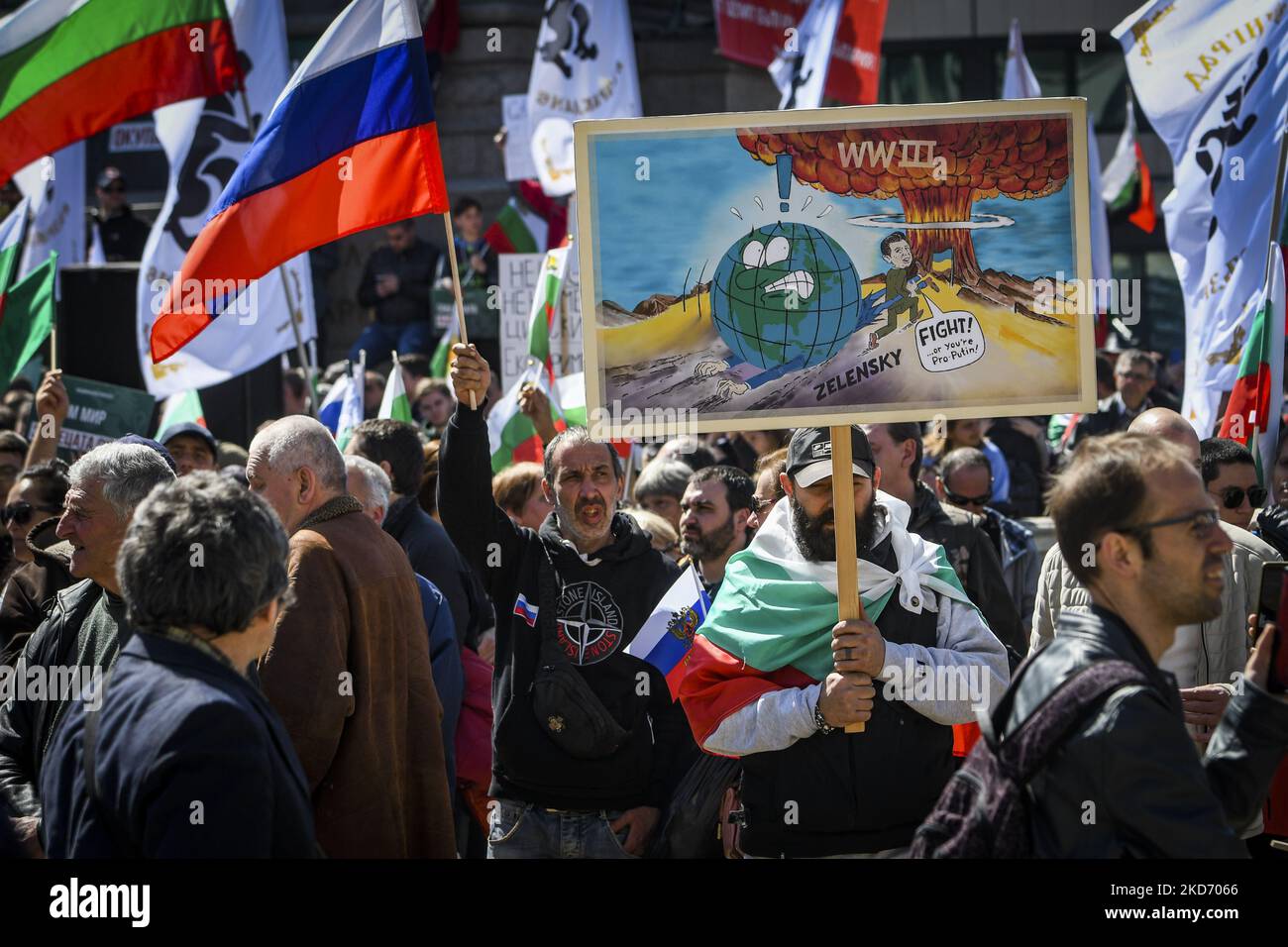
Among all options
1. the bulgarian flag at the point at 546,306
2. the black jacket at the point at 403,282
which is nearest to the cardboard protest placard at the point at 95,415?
the bulgarian flag at the point at 546,306

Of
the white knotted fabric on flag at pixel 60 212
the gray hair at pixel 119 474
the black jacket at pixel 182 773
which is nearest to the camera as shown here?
the black jacket at pixel 182 773

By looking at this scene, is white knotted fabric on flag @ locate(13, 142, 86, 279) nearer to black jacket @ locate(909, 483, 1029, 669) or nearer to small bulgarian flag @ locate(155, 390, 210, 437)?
small bulgarian flag @ locate(155, 390, 210, 437)

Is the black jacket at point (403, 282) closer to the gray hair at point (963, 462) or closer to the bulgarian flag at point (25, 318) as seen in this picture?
the bulgarian flag at point (25, 318)

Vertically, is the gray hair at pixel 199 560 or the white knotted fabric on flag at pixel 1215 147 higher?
the white knotted fabric on flag at pixel 1215 147

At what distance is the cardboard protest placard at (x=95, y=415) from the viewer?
7.91m

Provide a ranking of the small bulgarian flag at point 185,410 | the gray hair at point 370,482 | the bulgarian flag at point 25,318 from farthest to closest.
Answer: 1. the small bulgarian flag at point 185,410
2. the bulgarian flag at point 25,318
3. the gray hair at point 370,482

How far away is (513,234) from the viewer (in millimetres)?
12414

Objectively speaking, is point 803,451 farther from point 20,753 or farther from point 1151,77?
point 1151,77

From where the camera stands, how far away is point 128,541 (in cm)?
306

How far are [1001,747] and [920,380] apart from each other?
1306mm

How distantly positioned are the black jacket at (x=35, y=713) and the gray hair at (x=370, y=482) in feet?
4.46

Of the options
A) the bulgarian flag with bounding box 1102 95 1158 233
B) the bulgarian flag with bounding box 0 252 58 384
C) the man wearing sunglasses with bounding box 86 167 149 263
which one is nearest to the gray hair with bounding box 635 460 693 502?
the bulgarian flag with bounding box 0 252 58 384

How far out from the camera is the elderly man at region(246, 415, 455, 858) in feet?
13.2
